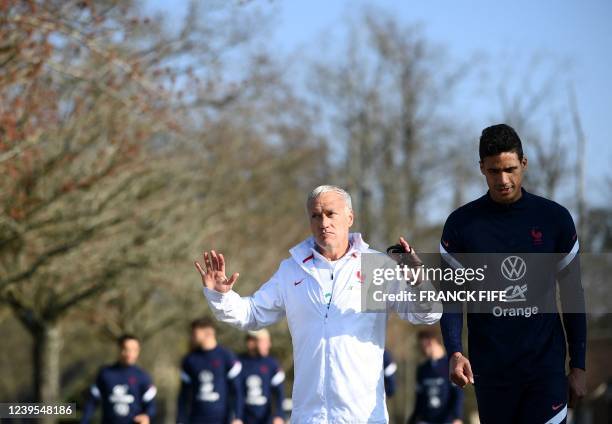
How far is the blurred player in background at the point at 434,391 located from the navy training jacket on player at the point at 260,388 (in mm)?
2059

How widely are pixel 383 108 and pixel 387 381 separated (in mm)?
25315

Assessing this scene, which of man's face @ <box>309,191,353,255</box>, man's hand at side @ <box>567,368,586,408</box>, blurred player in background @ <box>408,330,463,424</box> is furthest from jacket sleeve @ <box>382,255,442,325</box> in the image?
blurred player in background @ <box>408,330,463,424</box>

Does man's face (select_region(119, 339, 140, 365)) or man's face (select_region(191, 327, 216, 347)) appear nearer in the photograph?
man's face (select_region(119, 339, 140, 365))

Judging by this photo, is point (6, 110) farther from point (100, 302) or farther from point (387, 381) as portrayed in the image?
point (100, 302)

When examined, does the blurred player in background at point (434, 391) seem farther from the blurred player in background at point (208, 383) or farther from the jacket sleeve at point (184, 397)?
the jacket sleeve at point (184, 397)

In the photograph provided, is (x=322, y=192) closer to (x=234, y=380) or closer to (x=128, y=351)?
(x=128, y=351)

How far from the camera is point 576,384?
595cm

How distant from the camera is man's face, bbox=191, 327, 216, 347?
13.9 meters

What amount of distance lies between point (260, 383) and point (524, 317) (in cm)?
948

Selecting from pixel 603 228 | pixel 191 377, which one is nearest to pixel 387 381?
pixel 191 377

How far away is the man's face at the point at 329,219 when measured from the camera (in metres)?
6.49

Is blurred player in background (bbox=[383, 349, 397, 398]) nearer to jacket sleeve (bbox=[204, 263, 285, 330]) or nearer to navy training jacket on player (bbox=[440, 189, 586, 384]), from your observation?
jacket sleeve (bbox=[204, 263, 285, 330])

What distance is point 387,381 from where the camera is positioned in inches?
522

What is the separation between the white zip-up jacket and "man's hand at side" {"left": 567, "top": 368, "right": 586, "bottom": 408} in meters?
0.87
